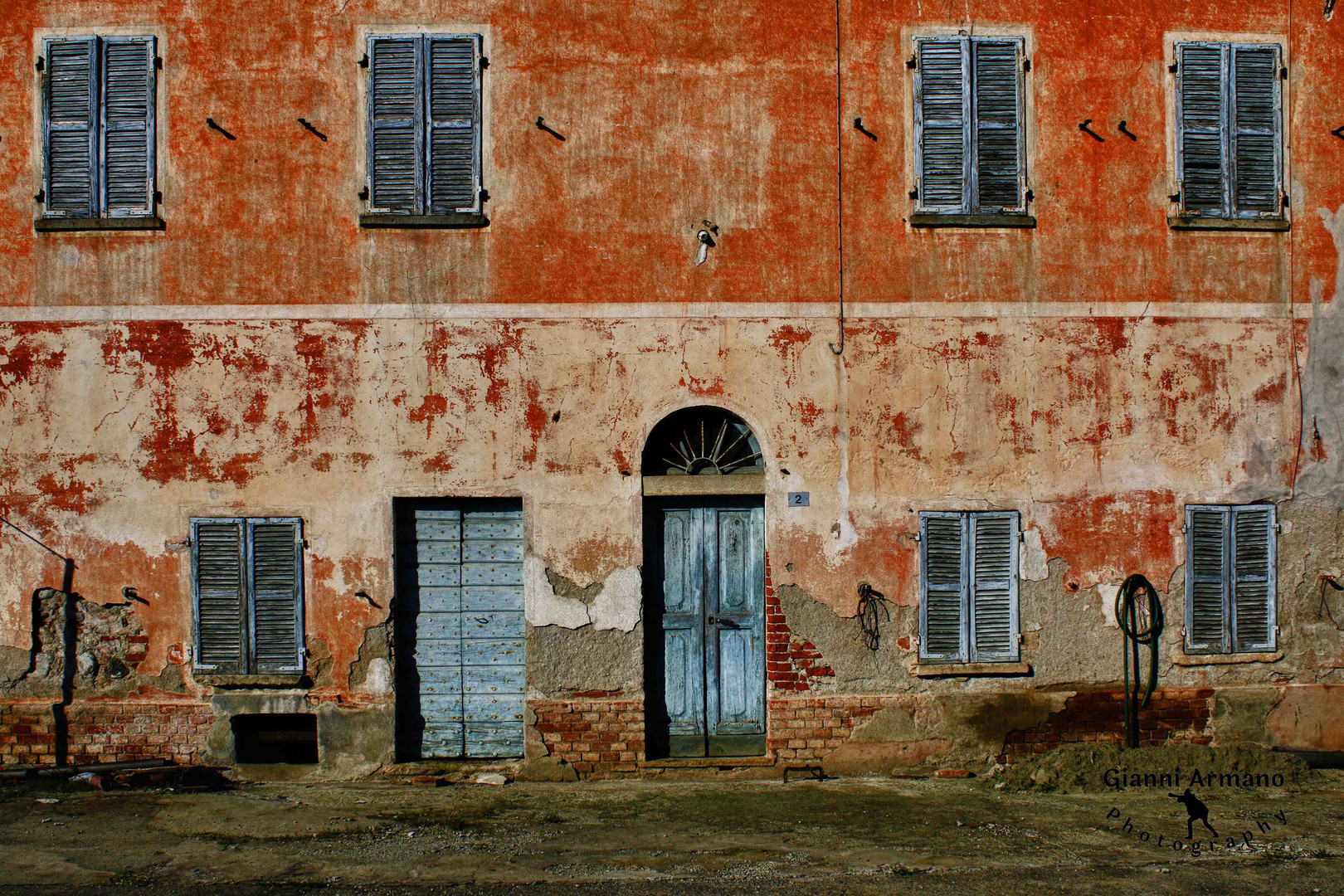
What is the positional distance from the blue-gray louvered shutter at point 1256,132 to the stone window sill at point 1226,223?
0.22 ft

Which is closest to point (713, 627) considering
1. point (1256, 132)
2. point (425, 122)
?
point (425, 122)

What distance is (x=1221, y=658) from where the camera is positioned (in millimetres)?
8211

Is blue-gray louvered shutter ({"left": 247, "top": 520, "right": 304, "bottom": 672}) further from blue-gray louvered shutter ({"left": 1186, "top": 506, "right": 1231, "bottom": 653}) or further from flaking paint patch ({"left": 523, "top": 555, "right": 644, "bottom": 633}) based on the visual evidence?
blue-gray louvered shutter ({"left": 1186, "top": 506, "right": 1231, "bottom": 653})

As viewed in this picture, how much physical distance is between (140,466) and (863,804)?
5.78 meters

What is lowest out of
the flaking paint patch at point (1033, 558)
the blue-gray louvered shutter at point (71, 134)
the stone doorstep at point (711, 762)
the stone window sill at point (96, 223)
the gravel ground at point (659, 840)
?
the gravel ground at point (659, 840)

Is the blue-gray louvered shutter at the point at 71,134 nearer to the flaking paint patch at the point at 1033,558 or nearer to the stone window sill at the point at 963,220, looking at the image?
the stone window sill at the point at 963,220

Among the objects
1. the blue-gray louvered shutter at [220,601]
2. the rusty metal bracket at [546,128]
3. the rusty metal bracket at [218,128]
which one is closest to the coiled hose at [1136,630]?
the rusty metal bracket at [546,128]

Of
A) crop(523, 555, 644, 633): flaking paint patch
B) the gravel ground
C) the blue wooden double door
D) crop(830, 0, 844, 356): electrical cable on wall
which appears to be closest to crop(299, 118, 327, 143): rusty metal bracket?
crop(523, 555, 644, 633): flaking paint patch

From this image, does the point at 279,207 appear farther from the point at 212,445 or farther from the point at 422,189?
the point at 212,445

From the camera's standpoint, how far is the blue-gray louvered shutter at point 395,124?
8023 mm

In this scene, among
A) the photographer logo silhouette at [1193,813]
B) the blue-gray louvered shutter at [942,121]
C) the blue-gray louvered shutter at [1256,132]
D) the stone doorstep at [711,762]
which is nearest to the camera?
the photographer logo silhouette at [1193,813]

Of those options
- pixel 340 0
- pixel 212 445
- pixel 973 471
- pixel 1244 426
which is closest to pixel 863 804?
pixel 973 471

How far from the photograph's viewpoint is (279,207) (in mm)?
7973

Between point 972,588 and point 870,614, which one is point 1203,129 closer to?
point 972,588
